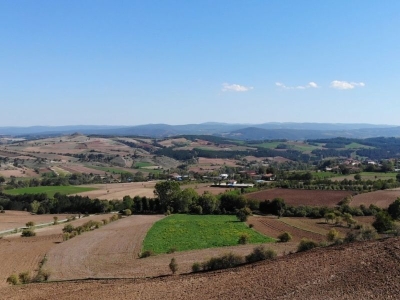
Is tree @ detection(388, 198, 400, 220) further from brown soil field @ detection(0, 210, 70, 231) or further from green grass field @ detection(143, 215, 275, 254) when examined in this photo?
brown soil field @ detection(0, 210, 70, 231)

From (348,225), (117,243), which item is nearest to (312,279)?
(117,243)

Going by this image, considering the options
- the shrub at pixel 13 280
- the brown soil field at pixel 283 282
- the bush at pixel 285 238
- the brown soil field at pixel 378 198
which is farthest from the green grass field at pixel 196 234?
Answer: the brown soil field at pixel 378 198

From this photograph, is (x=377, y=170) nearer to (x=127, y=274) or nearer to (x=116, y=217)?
(x=116, y=217)

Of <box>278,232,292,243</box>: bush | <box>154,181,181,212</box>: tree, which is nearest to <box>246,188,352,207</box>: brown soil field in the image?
<box>154,181,181,212</box>: tree

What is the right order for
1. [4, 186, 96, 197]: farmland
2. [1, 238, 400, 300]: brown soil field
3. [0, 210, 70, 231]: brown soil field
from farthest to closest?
1. [4, 186, 96, 197]: farmland
2. [0, 210, 70, 231]: brown soil field
3. [1, 238, 400, 300]: brown soil field

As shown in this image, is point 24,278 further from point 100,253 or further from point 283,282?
point 283,282

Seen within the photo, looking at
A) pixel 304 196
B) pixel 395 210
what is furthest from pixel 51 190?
pixel 395 210

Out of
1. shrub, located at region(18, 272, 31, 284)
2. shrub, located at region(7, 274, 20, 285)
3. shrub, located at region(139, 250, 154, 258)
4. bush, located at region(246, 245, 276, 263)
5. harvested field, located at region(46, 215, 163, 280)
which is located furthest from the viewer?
shrub, located at region(139, 250, 154, 258)
